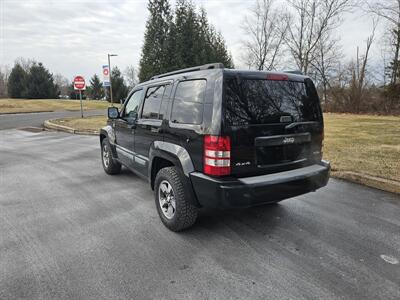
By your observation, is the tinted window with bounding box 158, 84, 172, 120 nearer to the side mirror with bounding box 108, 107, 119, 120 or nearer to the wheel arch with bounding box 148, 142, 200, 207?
the wheel arch with bounding box 148, 142, 200, 207

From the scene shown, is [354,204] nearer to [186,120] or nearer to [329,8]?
[186,120]

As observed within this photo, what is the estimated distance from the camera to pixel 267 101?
2.93m

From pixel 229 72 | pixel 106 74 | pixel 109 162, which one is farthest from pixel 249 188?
pixel 106 74

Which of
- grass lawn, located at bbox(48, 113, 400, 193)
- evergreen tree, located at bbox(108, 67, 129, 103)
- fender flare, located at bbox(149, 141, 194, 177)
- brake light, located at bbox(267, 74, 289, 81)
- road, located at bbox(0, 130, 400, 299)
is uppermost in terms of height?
evergreen tree, located at bbox(108, 67, 129, 103)

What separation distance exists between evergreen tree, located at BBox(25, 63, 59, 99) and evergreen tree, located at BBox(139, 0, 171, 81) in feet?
106

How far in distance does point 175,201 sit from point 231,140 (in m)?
1.05

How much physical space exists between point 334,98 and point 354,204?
26806mm

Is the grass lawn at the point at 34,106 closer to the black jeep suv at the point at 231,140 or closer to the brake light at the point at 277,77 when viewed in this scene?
the black jeep suv at the point at 231,140

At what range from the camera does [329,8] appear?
92.8 feet

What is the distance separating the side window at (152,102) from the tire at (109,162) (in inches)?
73.0

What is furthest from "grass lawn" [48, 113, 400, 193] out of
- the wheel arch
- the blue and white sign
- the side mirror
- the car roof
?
the blue and white sign

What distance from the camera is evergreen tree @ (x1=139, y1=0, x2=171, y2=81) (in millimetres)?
28375

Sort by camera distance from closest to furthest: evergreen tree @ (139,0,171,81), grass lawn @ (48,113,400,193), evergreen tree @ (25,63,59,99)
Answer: grass lawn @ (48,113,400,193), evergreen tree @ (139,0,171,81), evergreen tree @ (25,63,59,99)

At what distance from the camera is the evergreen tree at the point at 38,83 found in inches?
1955
